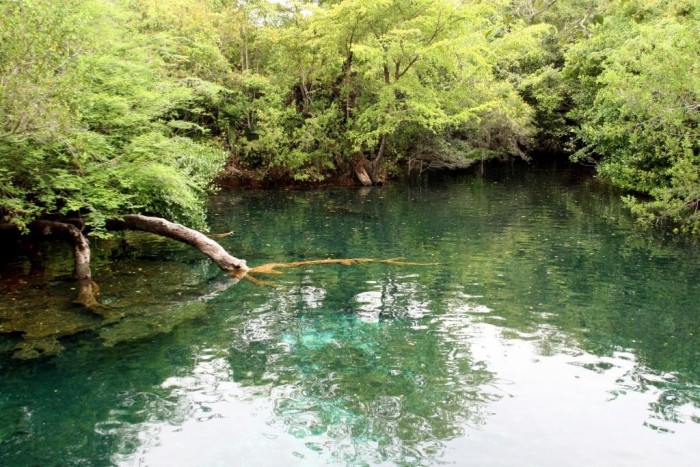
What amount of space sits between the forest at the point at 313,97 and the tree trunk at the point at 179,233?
0.44 metres

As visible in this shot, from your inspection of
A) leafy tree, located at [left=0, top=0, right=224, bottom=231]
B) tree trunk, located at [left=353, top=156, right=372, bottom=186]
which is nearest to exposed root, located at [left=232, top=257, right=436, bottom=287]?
leafy tree, located at [left=0, top=0, right=224, bottom=231]

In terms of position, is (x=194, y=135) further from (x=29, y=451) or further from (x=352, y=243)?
(x=29, y=451)

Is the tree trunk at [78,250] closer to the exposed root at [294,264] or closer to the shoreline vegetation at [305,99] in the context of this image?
the shoreline vegetation at [305,99]

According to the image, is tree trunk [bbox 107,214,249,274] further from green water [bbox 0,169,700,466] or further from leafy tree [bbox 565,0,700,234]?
leafy tree [bbox 565,0,700,234]

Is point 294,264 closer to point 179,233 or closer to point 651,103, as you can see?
point 179,233

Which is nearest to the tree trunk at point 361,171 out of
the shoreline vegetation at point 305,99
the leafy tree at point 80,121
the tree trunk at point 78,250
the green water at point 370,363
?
the shoreline vegetation at point 305,99

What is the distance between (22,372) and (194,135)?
26.6 meters

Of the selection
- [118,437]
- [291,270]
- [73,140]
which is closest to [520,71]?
[291,270]

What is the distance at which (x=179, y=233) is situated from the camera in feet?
48.1

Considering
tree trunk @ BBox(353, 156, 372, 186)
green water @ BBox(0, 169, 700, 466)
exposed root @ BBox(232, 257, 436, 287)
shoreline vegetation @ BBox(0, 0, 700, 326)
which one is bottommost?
green water @ BBox(0, 169, 700, 466)

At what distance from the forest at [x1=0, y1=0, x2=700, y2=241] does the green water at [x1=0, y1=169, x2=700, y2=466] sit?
8.62 feet

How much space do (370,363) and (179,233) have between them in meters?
7.36

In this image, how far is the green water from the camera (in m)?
7.27

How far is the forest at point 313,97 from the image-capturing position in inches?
433
